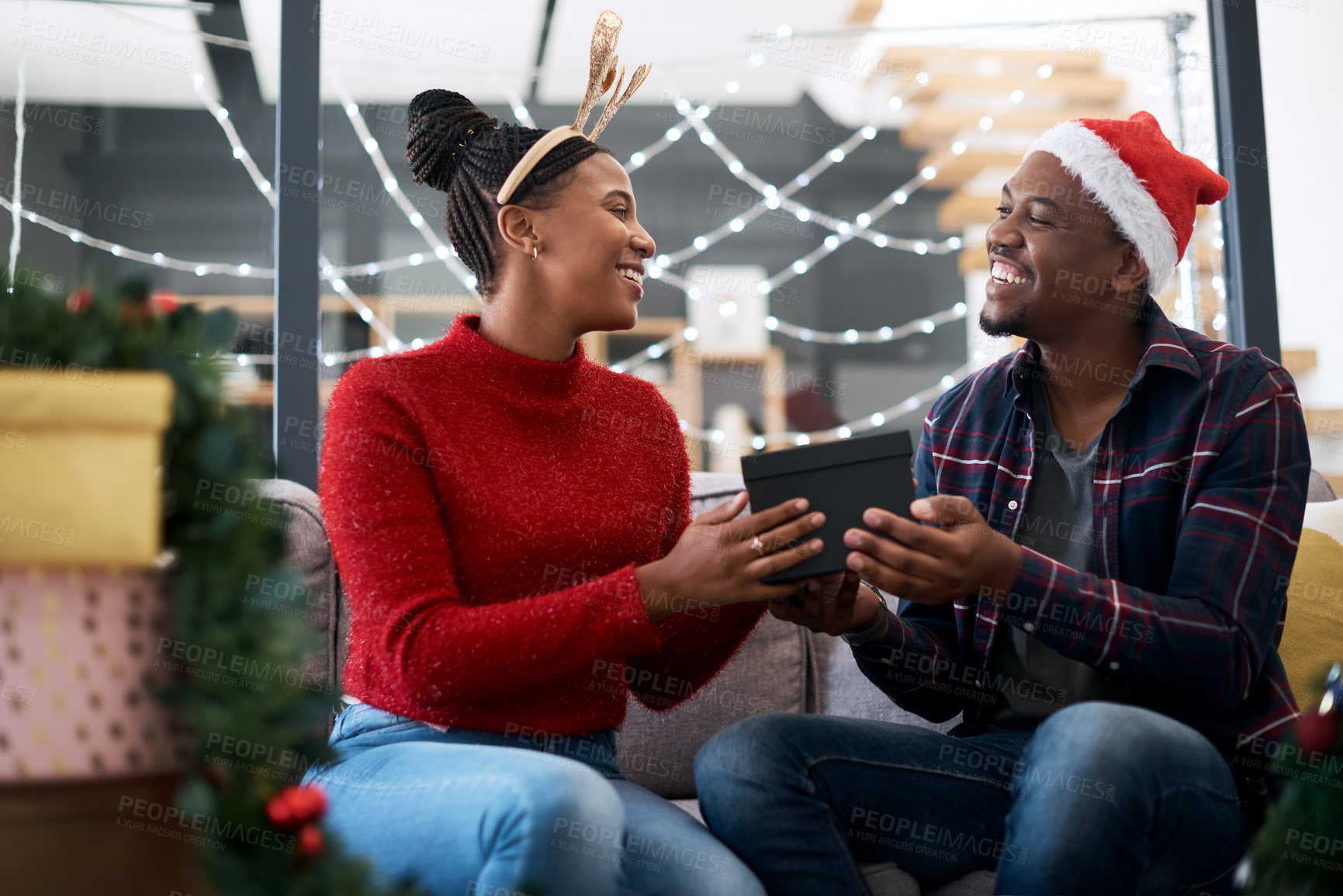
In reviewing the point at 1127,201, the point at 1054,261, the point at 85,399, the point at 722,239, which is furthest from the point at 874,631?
the point at 722,239

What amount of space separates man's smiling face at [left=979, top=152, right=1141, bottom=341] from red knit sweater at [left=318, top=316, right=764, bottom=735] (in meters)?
0.50

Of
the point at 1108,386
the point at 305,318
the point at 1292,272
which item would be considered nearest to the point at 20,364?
the point at 1108,386

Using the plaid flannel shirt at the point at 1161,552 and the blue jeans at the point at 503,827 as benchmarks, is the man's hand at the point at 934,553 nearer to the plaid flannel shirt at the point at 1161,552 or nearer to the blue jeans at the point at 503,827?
the plaid flannel shirt at the point at 1161,552

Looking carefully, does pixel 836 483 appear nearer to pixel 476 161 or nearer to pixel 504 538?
pixel 504 538

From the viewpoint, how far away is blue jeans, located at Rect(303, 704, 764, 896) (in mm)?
936

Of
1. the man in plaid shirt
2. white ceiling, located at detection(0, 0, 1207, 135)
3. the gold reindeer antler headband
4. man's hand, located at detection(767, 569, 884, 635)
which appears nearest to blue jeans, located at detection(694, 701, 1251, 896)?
the man in plaid shirt

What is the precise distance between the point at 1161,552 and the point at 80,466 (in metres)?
1.13

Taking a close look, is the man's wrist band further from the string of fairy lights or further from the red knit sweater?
the string of fairy lights

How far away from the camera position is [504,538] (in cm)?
123

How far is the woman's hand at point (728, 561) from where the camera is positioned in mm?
1129

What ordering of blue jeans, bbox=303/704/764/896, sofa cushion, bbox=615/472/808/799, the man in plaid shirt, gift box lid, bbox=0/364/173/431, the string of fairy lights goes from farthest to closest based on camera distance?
the string of fairy lights → sofa cushion, bbox=615/472/808/799 → the man in plaid shirt → blue jeans, bbox=303/704/764/896 → gift box lid, bbox=0/364/173/431

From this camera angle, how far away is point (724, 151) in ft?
12.5

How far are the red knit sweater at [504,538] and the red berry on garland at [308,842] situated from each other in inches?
13.9

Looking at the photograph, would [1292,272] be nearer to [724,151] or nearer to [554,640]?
[724,151]
